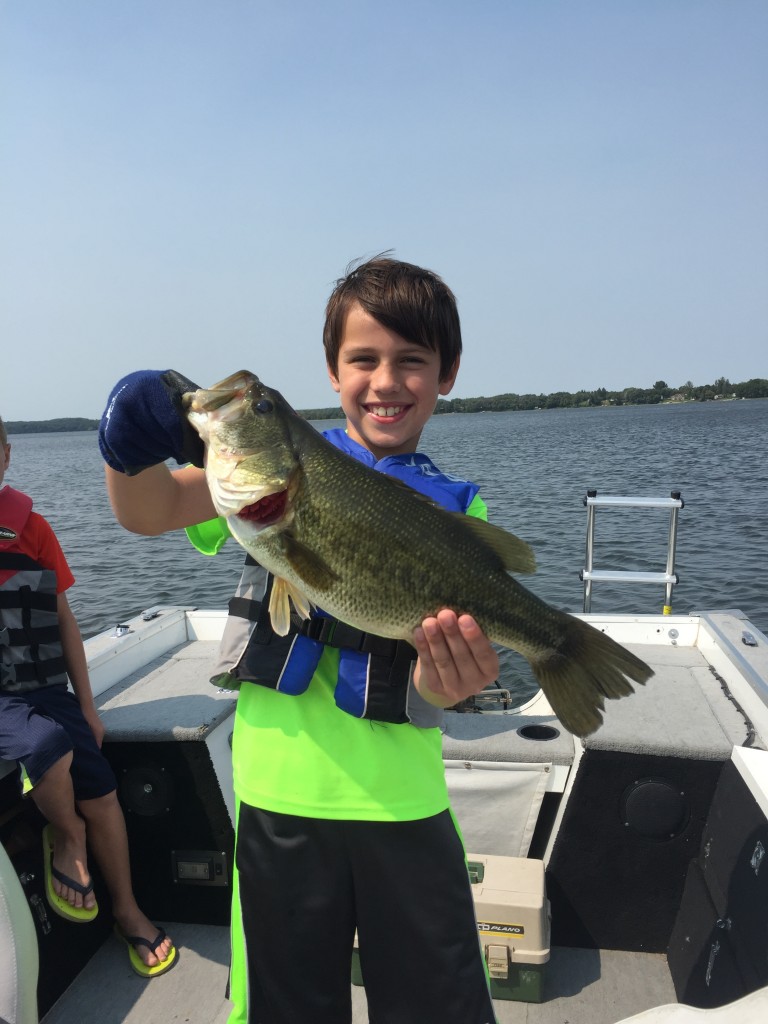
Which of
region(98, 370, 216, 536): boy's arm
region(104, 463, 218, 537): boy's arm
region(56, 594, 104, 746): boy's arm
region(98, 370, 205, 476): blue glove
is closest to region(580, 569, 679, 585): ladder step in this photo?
region(56, 594, 104, 746): boy's arm

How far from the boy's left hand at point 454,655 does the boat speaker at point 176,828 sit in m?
2.14

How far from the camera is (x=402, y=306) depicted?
8.16ft

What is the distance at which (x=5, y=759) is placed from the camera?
10.4ft

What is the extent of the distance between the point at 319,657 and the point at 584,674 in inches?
34.8

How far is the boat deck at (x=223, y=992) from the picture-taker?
11.1 feet

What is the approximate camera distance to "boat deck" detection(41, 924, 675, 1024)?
3.40 meters

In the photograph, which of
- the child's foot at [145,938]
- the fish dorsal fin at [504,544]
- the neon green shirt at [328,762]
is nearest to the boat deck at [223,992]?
the child's foot at [145,938]

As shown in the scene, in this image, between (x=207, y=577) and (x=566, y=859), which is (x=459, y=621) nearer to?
(x=566, y=859)

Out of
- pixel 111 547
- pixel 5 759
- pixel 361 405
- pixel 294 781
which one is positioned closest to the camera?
pixel 294 781

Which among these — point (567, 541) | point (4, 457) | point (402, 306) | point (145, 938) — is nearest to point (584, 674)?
point (402, 306)

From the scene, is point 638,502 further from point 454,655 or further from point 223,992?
point 223,992

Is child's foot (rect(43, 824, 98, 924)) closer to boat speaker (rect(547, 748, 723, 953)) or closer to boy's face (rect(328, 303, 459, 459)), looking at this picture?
boat speaker (rect(547, 748, 723, 953))

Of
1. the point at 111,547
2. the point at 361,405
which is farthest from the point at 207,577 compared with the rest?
the point at 361,405

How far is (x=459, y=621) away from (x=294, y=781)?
772 millimetres
